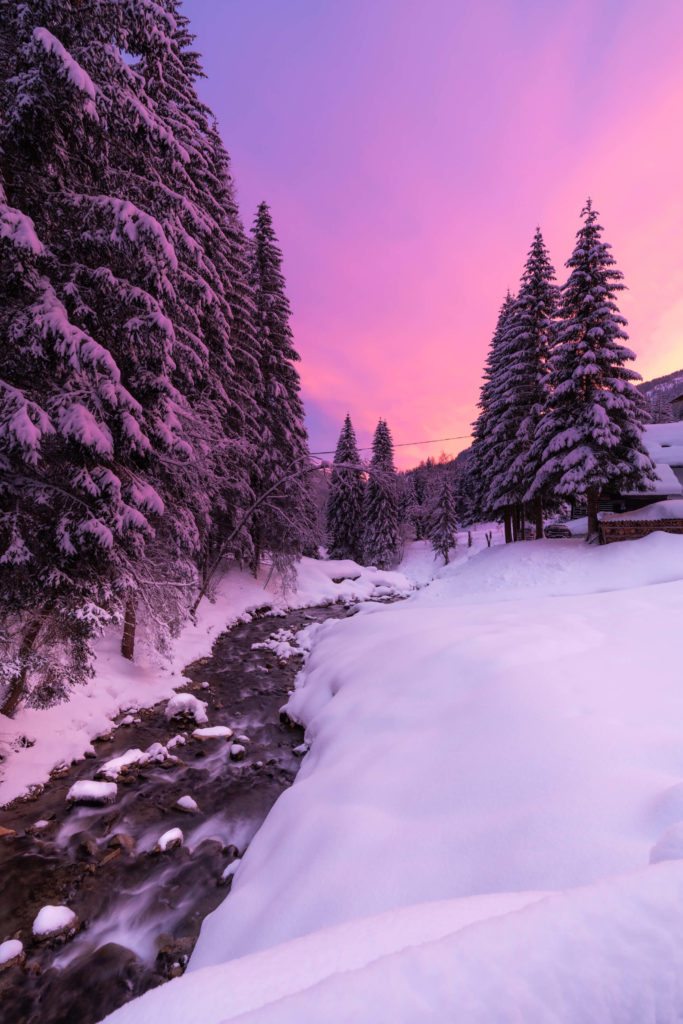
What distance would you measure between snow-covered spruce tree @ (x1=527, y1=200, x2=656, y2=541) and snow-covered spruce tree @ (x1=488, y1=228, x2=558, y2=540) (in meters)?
3.14

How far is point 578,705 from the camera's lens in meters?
3.52

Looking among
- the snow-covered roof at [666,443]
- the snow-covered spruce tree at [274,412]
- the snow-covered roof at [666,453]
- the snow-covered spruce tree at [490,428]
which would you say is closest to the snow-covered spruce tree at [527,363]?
the snow-covered spruce tree at [490,428]

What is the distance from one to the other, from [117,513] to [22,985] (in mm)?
4999

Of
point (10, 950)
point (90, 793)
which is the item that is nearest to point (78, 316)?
point (90, 793)

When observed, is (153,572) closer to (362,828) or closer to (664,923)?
(362,828)

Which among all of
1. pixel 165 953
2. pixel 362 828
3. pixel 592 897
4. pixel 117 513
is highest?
pixel 117 513

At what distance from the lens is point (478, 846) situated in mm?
2482

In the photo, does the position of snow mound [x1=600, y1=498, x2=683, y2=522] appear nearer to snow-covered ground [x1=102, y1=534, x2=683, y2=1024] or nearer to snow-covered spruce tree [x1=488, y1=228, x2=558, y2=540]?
snow-covered spruce tree [x1=488, y1=228, x2=558, y2=540]

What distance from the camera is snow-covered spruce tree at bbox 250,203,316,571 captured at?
60.5 feet

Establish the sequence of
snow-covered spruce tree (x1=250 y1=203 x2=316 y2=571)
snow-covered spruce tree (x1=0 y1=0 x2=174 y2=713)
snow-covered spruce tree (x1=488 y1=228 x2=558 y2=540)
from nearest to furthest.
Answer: snow-covered spruce tree (x1=0 y1=0 x2=174 y2=713), snow-covered spruce tree (x1=250 y1=203 x2=316 y2=571), snow-covered spruce tree (x1=488 y1=228 x2=558 y2=540)

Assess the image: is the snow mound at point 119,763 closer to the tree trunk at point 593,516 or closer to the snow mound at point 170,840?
the snow mound at point 170,840

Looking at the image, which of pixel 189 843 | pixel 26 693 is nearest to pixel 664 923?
pixel 189 843

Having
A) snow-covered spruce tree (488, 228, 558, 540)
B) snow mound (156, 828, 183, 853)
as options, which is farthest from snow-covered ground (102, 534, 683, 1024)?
snow-covered spruce tree (488, 228, 558, 540)

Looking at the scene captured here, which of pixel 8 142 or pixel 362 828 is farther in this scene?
pixel 8 142
